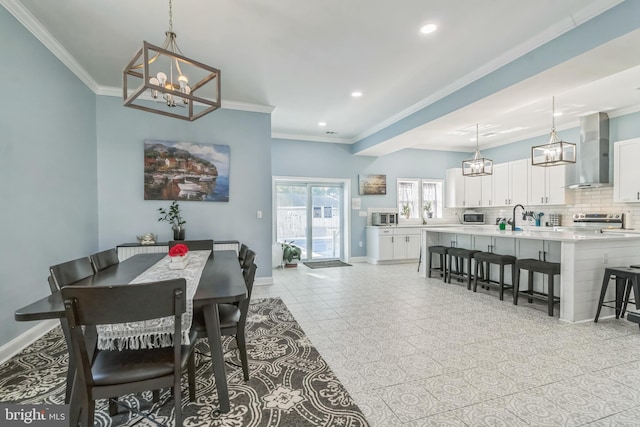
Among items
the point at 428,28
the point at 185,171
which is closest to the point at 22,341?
the point at 185,171

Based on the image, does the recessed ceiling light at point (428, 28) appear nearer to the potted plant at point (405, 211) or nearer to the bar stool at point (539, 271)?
the bar stool at point (539, 271)

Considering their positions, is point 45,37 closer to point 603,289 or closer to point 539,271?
point 539,271

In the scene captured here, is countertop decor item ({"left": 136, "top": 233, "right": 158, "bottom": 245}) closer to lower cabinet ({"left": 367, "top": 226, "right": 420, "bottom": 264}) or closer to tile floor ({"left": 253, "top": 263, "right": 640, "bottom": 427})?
tile floor ({"left": 253, "top": 263, "right": 640, "bottom": 427})

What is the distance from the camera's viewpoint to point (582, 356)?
2557 millimetres

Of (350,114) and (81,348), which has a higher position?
(350,114)

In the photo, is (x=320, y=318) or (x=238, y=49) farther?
(x=320, y=318)

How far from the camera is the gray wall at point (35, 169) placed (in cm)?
261

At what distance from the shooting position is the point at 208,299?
1.67 metres

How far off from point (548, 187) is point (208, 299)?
7173mm

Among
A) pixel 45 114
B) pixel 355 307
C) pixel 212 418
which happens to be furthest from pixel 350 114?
pixel 212 418

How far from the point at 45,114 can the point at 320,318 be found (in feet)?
12.0

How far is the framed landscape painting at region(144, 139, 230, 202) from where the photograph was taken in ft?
15.0

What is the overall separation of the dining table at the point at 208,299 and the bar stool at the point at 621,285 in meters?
3.84

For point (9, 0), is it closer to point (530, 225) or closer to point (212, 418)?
point (212, 418)
